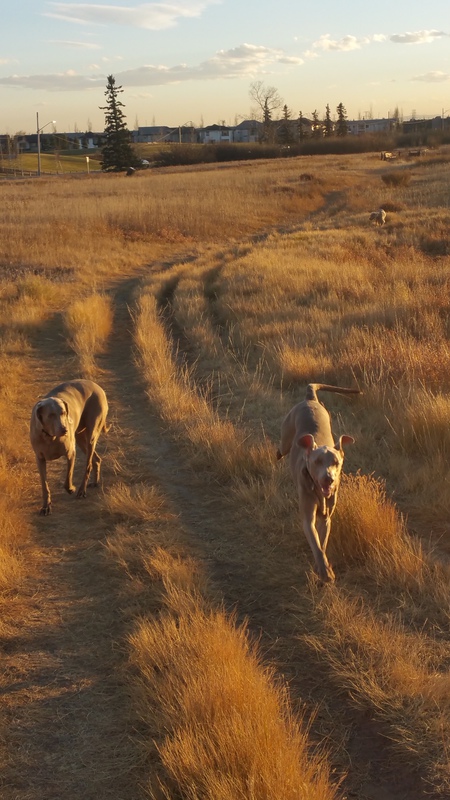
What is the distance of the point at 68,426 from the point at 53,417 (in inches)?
6.8

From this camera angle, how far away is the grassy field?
316 cm

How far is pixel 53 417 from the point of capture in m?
5.65

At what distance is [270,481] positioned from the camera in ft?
19.4

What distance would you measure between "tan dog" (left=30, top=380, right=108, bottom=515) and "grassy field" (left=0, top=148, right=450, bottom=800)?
0.26 meters

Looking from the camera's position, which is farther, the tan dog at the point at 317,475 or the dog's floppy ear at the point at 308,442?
the dog's floppy ear at the point at 308,442

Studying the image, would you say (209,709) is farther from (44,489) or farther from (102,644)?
(44,489)

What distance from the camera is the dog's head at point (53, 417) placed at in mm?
5637

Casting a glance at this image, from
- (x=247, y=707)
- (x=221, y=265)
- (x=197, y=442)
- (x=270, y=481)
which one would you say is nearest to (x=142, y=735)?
(x=247, y=707)

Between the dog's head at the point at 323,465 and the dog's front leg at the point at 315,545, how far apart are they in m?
0.22

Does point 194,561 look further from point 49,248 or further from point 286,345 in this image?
point 49,248

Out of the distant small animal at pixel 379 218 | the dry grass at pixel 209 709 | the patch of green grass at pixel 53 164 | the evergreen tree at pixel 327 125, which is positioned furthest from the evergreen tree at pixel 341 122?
the dry grass at pixel 209 709

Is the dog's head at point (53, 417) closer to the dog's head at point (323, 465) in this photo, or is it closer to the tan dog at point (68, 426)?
the tan dog at point (68, 426)

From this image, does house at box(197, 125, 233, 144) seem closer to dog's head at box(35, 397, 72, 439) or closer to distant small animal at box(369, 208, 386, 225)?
distant small animal at box(369, 208, 386, 225)

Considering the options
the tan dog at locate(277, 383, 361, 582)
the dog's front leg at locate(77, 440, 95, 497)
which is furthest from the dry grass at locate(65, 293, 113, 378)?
the tan dog at locate(277, 383, 361, 582)
